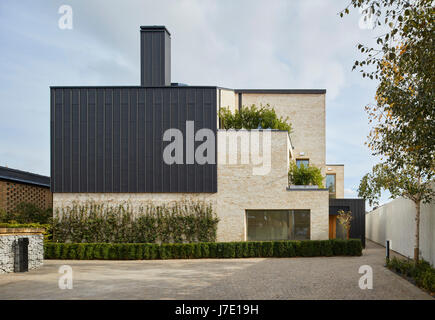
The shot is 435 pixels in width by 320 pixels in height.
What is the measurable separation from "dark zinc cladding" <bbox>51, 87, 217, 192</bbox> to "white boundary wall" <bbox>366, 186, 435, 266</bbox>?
9665 mm

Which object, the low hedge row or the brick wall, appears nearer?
the low hedge row

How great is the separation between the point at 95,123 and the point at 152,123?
10.1ft

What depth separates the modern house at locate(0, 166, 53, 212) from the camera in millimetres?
21266

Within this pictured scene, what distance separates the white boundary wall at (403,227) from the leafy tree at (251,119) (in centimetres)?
902

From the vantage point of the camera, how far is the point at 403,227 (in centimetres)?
2008

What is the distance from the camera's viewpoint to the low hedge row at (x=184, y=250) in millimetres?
19516

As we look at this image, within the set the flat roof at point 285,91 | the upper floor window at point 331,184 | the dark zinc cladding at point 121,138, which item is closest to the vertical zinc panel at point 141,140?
the dark zinc cladding at point 121,138

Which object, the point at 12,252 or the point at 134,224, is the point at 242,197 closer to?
the point at 134,224

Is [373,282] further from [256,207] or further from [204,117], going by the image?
[204,117]

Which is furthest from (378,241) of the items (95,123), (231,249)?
(95,123)

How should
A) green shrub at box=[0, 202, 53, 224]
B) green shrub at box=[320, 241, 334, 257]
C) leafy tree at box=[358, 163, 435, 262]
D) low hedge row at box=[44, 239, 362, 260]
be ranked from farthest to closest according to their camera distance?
green shrub at box=[0, 202, 53, 224], green shrub at box=[320, 241, 334, 257], low hedge row at box=[44, 239, 362, 260], leafy tree at box=[358, 163, 435, 262]

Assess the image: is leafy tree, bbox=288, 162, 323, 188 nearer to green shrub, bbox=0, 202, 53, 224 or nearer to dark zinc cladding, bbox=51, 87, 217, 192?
dark zinc cladding, bbox=51, 87, 217, 192

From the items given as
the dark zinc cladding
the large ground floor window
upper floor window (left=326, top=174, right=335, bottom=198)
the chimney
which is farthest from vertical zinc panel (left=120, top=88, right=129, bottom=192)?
upper floor window (left=326, top=174, right=335, bottom=198)

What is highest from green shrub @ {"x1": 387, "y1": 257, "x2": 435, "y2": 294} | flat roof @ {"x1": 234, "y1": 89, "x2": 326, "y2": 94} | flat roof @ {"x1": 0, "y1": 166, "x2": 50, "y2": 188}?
flat roof @ {"x1": 234, "y1": 89, "x2": 326, "y2": 94}
